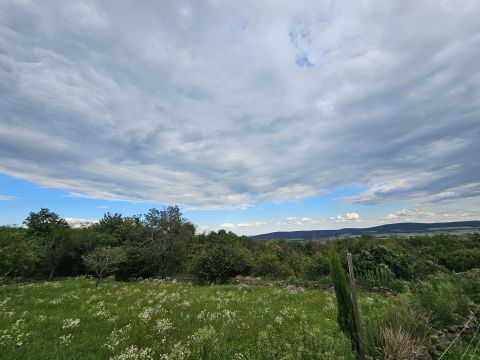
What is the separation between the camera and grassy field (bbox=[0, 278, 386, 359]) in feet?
21.7

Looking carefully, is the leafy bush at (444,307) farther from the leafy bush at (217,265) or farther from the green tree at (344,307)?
the leafy bush at (217,265)

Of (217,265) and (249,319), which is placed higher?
(217,265)

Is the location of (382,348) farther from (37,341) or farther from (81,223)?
(81,223)

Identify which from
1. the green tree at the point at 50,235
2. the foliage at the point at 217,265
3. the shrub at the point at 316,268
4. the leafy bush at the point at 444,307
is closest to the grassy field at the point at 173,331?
the leafy bush at the point at 444,307

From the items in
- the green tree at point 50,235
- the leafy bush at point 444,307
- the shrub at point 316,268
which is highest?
the green tree at point 50,235

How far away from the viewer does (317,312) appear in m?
14.8

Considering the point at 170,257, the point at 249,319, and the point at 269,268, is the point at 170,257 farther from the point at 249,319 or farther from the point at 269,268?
the point at 249,319

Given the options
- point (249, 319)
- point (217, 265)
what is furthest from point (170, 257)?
point (249, 319)

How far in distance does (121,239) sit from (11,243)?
3872 centimetres

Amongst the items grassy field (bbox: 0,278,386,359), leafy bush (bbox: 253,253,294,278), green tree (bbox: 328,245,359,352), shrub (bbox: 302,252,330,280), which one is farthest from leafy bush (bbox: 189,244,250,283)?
green tree (bbox: 328,245,359,352)

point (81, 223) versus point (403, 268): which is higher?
point (81, 223)

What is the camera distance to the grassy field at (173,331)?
6617 millimetres

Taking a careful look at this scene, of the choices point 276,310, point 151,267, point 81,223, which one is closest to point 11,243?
point 151,267

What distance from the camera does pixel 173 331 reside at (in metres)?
10.4
